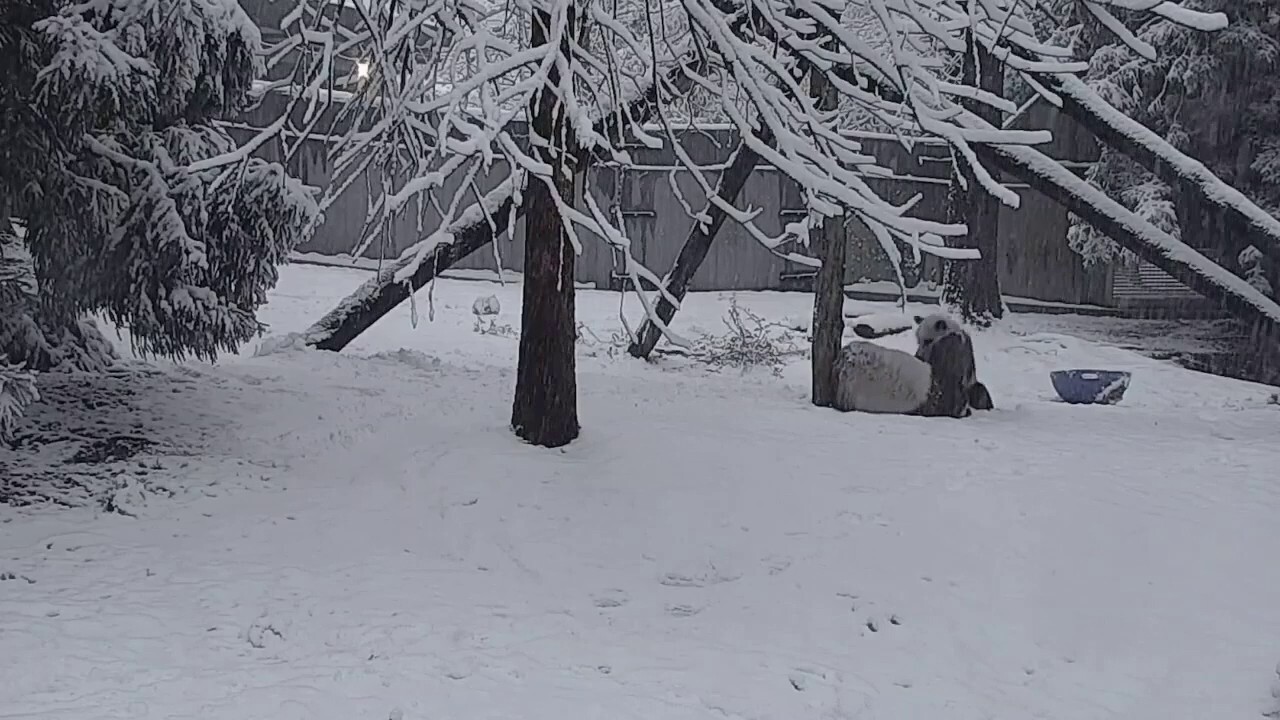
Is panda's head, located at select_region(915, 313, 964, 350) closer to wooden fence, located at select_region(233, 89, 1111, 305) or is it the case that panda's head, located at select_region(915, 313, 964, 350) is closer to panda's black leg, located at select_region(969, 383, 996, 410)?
panda's black leg, located at select_region(969, 383, 996, 410)

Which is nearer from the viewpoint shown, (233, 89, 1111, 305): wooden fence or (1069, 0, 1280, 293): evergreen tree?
(1069, 0, 1280, 293): evergreen tree

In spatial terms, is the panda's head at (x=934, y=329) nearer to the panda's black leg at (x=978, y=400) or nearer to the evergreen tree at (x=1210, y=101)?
the panda's black leg at (x=978, y=400)

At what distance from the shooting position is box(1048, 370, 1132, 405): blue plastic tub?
9.79 metres

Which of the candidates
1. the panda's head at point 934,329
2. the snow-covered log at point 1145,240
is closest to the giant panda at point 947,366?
the panda's head at point 934,329

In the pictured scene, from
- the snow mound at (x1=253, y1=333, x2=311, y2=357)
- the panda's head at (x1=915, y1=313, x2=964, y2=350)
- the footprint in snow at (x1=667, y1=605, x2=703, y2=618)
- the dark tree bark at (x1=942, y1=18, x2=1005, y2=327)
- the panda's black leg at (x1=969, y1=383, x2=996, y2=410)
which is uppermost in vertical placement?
the dark tree bark at (x1=942, y1=18, x2=1005, y2=327)

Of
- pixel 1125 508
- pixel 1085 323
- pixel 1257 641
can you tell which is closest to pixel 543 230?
pixel 1125 508

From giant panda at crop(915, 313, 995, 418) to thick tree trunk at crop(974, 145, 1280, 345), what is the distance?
127 cm

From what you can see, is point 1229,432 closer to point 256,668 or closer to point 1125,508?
point 1125,508

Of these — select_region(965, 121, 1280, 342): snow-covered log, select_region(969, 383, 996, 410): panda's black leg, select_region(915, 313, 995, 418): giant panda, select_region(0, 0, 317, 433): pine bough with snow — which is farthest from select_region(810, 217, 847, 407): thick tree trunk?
select_region(0, 0, 317, 433): pine bough with snow

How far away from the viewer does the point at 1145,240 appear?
28.0 feet

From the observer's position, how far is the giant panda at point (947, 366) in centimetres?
840

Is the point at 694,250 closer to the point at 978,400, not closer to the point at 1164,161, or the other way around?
the point at 978,400

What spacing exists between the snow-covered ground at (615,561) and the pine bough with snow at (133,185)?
76 cm

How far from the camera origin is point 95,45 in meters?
4.73
